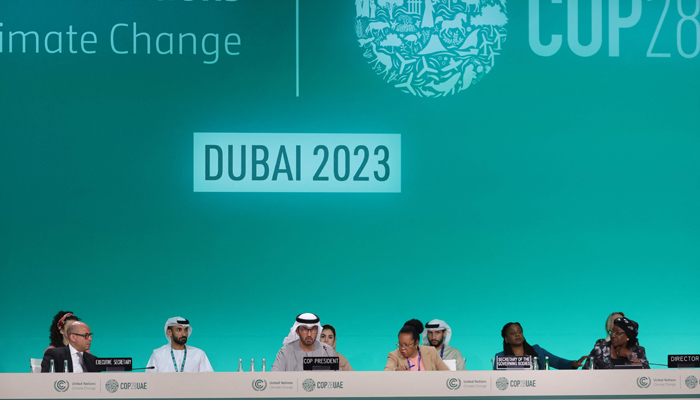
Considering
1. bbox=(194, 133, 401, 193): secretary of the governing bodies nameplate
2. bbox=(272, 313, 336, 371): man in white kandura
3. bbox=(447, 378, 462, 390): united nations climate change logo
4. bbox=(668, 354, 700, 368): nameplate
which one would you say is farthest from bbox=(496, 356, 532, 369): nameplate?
bbox=(194, 133, 401, 193): secretary of the governing bodies nameplate

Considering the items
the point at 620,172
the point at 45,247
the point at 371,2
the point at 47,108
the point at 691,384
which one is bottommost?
the point at 691,384

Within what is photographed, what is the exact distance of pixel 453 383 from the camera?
12.3 feet

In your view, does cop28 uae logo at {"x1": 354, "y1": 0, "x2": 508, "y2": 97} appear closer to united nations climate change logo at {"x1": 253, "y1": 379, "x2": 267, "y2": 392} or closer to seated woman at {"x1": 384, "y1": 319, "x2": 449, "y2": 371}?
seated woman at {"x1": 384, "y1": 319, "x2": 449, "y2": 371}

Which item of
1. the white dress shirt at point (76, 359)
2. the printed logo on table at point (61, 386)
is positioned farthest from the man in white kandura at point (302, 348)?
the printed logo on table at point (61, 386)

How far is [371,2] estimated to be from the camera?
236 inches

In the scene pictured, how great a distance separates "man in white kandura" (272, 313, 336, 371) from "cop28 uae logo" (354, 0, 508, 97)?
7.27 ft

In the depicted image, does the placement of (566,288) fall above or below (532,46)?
below

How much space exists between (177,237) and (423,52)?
2457mm

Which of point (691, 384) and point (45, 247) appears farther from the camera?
point (45, 247)

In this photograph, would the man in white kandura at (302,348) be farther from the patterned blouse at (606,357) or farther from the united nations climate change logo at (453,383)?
the patterned blouse at (606,357)

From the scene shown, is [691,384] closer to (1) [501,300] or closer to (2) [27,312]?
(1) [501,300]

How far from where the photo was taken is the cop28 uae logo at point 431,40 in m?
5.97

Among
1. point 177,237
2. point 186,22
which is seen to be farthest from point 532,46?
point 177,237

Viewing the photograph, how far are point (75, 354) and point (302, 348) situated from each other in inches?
53.1
